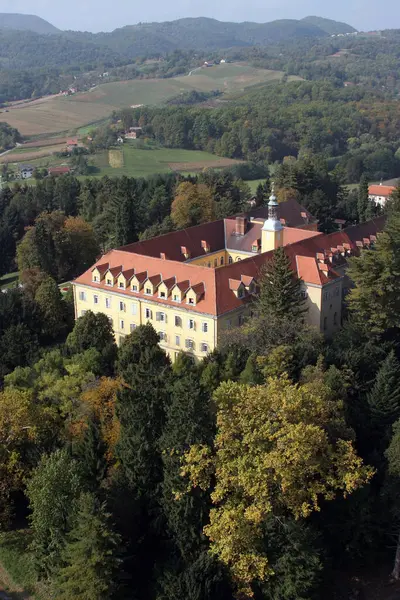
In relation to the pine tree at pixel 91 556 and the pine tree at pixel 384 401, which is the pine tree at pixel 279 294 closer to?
the pine tree at pixel 384 401

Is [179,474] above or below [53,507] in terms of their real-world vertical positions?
above

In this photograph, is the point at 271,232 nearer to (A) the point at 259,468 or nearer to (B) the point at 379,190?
(A) the point at 259,468

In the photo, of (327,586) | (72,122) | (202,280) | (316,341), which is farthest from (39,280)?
(72,122)

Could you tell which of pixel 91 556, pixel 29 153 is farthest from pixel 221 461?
pixel 29 153

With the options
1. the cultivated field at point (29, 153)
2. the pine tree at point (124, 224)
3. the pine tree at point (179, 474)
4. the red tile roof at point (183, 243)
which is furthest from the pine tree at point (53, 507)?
the cultivated field at point (29, 153)

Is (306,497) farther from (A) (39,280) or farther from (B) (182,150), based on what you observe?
(B) (182,150)

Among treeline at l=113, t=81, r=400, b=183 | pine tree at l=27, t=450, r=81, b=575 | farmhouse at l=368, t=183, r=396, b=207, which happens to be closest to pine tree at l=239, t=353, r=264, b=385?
pine tree at l=27, t=450, r=81, b=575
